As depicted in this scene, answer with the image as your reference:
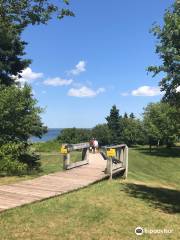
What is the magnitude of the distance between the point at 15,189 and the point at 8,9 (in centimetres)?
564

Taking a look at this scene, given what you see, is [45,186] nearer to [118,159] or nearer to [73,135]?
[118,159]

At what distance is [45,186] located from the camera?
45.0 feet

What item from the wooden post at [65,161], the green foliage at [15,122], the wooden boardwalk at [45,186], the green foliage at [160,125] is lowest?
the wooden boardwalk at [45,186]

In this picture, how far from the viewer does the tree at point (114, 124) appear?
9069 cm

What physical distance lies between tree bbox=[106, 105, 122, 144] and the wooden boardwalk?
71860 mm

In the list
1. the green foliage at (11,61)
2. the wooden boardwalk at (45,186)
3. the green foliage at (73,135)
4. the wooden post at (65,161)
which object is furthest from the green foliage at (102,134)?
the wooden boardwalk at (45,186)

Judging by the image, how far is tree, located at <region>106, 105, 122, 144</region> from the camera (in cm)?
9069

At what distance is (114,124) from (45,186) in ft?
279

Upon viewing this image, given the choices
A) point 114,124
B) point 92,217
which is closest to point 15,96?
point 92,217

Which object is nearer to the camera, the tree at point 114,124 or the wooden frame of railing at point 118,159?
the wooden frame of railing at point 118,159

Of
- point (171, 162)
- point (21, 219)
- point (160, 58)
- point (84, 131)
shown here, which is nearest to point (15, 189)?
point (21, 219)

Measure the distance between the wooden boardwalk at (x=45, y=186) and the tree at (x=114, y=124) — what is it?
71860 millimetres

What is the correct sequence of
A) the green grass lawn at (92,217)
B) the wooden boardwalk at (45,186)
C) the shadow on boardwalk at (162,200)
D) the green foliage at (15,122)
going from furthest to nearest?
the green foliage at (15,122) < the shadow on boardwalk at (162,200) < the wooden boardwalk at (45,186) < the green grass lawn at (92,217)

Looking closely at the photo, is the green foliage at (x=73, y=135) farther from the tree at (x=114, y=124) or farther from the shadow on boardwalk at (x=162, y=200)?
the shadow on boardwalk at (x=162, y=200)
